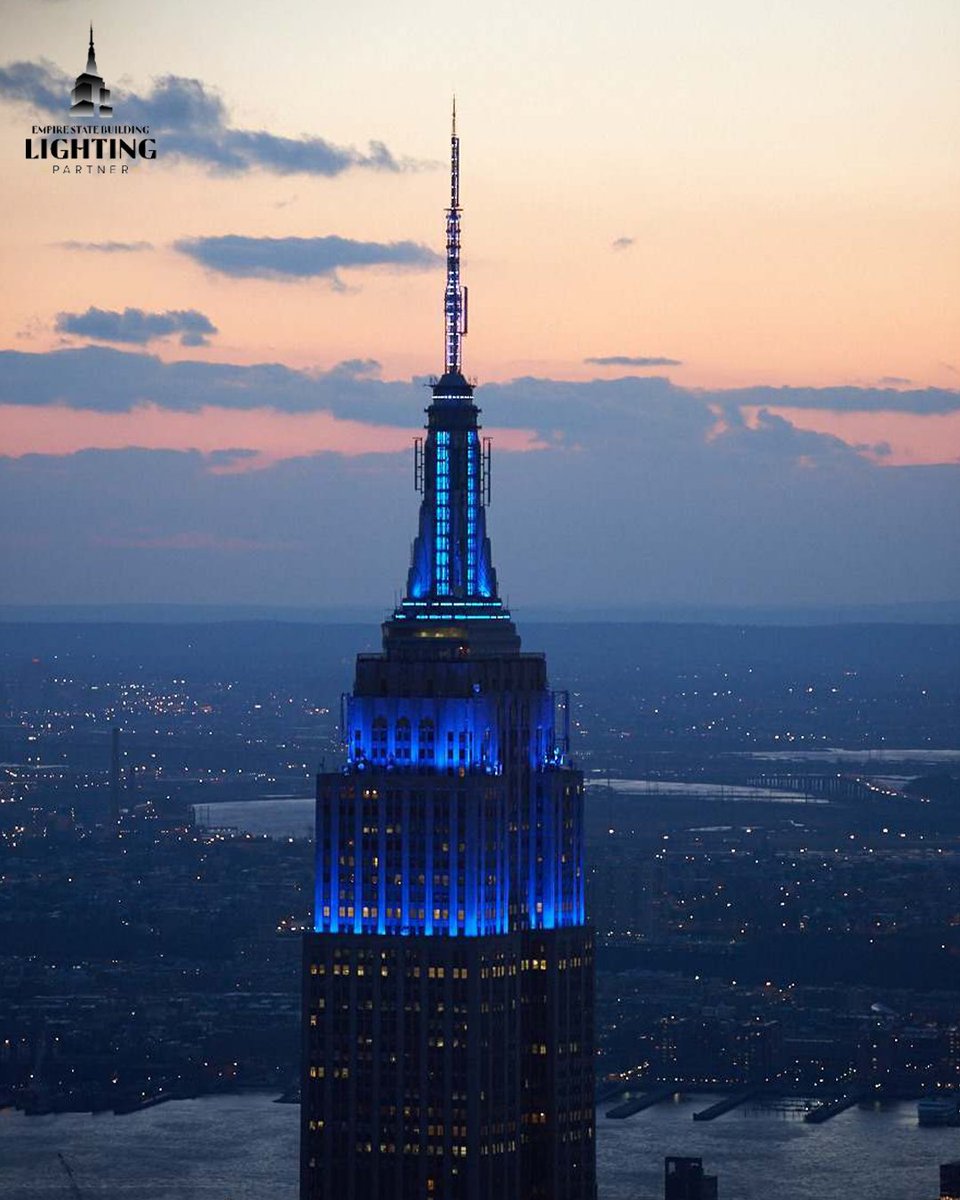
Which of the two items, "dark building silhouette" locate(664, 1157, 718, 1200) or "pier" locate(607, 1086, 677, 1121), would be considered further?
"pier" locate(607, 1086, 677, 1121)

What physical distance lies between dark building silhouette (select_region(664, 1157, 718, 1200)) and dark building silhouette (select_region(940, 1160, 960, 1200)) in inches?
194

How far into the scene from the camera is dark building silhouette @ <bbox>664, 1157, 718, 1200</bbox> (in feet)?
303

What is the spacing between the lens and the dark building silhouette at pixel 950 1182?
9400 centimetres

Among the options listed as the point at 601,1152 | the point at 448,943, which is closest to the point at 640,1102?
the point at 601,1152

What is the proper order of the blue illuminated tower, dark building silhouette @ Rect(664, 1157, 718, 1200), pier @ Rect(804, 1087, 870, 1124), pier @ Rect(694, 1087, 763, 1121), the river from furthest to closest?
pier @ Rect(804, 1087, 870, 1124) → pier @ Rect(694, 1087, 763, 1121) → the river → dark building silhouette @ Rect(664, 1157, 718, 1200) → the blue illuminated tower

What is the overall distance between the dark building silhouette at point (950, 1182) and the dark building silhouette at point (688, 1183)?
4921 mm

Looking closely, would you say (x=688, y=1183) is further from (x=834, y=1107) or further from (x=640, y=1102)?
(x=834, y=1107)

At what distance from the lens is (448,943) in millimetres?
77688

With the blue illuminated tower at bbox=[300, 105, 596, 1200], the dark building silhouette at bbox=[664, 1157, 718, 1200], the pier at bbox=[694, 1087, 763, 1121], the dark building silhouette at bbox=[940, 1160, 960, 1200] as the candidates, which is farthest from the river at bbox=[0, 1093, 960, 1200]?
the blue illuminated tower at bbox=[300, 105, 596, 1200]

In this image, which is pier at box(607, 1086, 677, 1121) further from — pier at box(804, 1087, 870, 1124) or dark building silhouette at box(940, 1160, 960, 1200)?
dark building silhouette at box(940, 1160, 960, 1200)

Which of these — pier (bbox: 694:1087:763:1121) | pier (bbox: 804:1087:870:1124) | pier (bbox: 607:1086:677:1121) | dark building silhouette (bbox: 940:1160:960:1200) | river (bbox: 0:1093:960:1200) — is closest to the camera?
dark building silhouette (bbox: 940:1160:960:1200)

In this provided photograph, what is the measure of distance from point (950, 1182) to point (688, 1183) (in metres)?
6.05

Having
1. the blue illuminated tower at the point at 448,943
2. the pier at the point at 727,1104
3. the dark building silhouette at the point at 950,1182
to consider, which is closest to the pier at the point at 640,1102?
the pier at the point at 727,1104

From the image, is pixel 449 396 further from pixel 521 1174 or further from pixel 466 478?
pixel 521 1174
